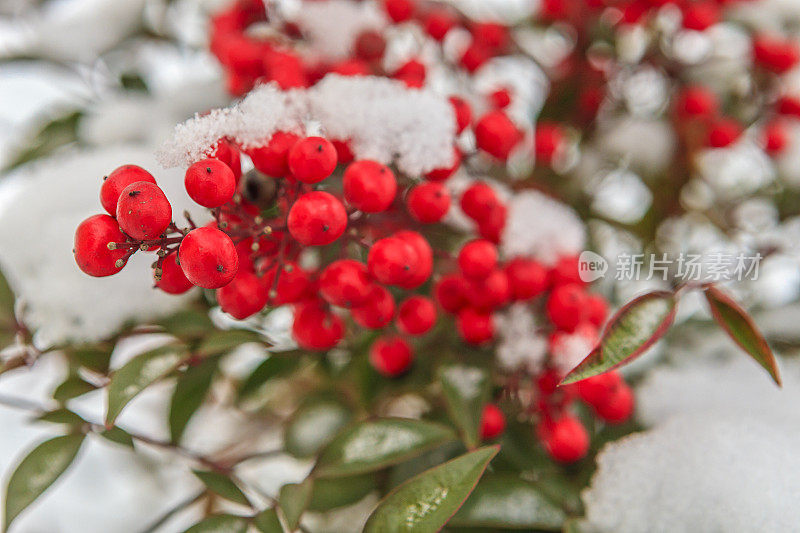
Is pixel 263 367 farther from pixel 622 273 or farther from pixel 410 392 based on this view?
pixel 622 273

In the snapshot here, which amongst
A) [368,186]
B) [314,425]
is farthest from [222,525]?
[368,186]

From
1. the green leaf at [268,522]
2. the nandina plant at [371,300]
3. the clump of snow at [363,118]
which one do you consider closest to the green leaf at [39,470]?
the nandina plant at [371,300]

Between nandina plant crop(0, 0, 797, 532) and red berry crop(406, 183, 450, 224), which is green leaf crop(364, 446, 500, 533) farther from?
red berry crop(406, 183, 450, 224)

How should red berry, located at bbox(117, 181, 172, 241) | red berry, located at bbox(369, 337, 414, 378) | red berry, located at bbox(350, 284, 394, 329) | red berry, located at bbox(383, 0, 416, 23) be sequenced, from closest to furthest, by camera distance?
1. red berry, located at bbox(117, 181, 172, 241)
2. red berry, located at bbox(350, 284, 394, 329)
3. red berry, located at bbox(369, 337, 414, 378)
4. red berry, located at bbox(383, 0, 416, 23)

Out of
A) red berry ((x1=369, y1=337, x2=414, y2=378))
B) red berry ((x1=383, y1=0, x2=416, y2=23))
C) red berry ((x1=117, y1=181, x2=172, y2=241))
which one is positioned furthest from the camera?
red berry ((x1=383, y1=0, x2=416, y2=23))

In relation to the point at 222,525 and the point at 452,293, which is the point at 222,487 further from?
the point at 452,293

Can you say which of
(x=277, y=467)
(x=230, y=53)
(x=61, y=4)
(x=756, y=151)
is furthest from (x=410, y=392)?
(x=61, y=4)

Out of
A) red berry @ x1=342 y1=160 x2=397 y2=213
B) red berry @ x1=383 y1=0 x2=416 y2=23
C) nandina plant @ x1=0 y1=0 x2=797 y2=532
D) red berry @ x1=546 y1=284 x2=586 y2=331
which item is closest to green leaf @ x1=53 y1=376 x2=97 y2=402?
nandina plant @ x1=0 y1=0 x2=797 y2=532
